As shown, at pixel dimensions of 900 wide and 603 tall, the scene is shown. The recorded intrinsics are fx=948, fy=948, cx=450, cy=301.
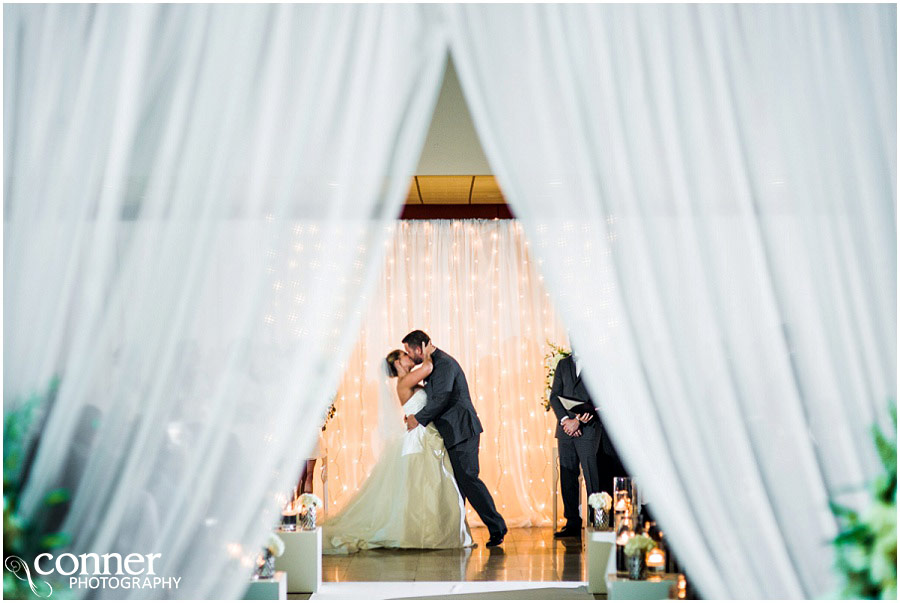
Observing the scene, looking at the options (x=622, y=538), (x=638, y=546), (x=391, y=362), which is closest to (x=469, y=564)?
(x=391, y=362)

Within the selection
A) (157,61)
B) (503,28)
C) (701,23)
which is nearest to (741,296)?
(701,23)

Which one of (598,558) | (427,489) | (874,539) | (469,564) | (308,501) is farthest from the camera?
(427,489)

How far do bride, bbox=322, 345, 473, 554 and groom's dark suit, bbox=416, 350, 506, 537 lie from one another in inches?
2.2

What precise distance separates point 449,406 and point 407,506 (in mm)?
674

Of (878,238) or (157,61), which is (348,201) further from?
(878,238)

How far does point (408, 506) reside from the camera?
5.82 metres

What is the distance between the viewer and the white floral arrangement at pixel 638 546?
323 cm

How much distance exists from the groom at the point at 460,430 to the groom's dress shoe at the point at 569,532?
0.52 metres

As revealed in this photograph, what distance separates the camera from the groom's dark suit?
5.88 meters

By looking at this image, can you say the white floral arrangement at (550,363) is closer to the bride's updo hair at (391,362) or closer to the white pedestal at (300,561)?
the bride's updo hair at (391,362)

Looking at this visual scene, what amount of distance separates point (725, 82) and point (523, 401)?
4924mm

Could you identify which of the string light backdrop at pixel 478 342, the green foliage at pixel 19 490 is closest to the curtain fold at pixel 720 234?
the green foliage at pixel 19 490

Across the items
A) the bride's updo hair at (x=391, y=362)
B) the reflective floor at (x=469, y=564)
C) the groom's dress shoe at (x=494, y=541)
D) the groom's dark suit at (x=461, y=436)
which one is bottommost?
the reflective floor at (x=469, y=564)

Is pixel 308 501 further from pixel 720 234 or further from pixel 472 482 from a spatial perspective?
pixel 720 234
